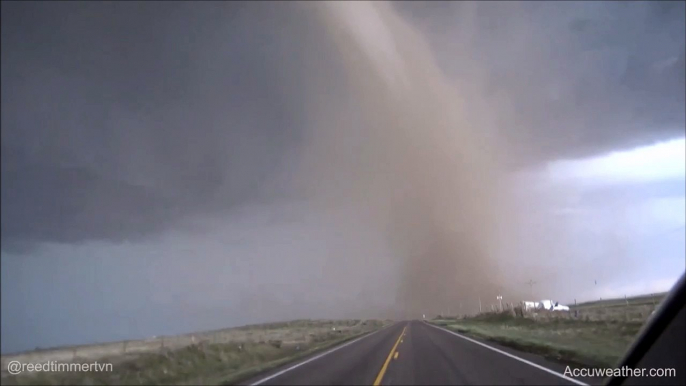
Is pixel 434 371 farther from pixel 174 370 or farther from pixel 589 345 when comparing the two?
pixel 174 370

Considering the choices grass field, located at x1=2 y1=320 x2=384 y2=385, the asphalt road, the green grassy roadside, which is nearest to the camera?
the asphalt road

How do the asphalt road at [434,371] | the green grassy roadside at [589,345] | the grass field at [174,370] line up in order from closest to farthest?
the asphalt road at [434,371] → the green grassy roadside at [589,345] → the grass field at [174,370]

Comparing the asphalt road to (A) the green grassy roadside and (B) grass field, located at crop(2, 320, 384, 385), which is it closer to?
(A) the green grassy roadside

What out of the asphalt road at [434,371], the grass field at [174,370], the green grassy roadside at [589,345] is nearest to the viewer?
the asphalt road at [434,371]

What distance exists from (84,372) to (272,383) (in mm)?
5957

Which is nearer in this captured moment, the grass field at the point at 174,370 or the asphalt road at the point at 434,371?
the asphalt road at the point at 434,371

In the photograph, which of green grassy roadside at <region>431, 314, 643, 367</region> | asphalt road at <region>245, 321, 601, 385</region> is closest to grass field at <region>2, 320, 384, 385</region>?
asphalt road at <region>245, 321, 601, 385</region>

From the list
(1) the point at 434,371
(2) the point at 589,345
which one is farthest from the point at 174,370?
(2) the point at 589,345

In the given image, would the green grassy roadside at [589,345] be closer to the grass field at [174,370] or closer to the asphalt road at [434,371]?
the asphalt road at [434,371]

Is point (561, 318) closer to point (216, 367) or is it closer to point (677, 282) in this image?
point (216, 367)

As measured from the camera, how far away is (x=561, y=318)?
115ft

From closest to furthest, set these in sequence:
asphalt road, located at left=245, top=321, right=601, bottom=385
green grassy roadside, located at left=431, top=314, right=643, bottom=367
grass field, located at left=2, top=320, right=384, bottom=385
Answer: asphalt road, located at left=245, top=321, right=601, bottom=385 < green grassy roadside, located at left=431, top=314, right=643, bottom=367 < grass field, located at left=2, top=320, right=384, bottom=385

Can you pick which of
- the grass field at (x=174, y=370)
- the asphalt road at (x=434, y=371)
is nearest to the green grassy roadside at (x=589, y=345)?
the asphalt road at (x=434, y=371)

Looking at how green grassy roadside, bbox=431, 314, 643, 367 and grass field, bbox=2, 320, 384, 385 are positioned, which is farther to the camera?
grass field, bbox=2, 320, 384, 385
